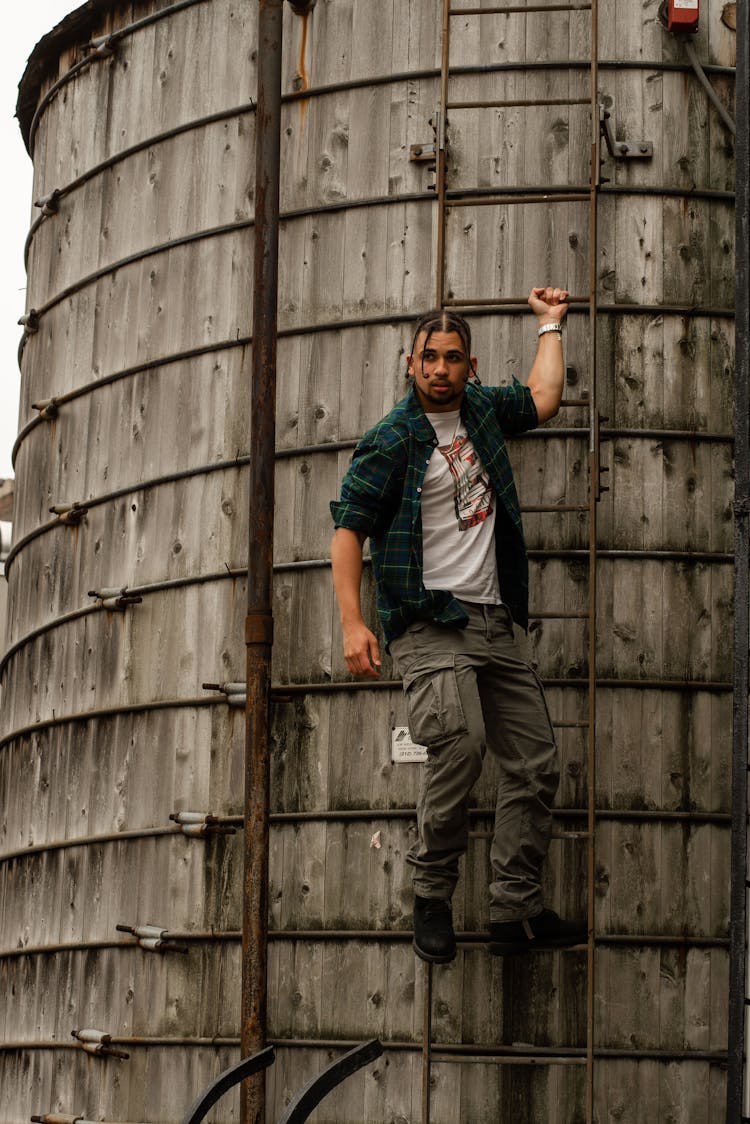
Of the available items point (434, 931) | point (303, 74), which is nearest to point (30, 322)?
point (303, 74)

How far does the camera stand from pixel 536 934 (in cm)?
752

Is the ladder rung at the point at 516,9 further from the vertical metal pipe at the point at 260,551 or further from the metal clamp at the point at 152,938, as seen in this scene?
the metal clamp at the point at 152,938

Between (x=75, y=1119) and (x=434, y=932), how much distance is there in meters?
2.81

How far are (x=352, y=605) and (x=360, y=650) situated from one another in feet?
0.69

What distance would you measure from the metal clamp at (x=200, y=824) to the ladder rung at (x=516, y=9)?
421 cm

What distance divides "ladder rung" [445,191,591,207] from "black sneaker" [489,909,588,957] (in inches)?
132

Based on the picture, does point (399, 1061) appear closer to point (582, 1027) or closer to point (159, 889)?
point (582, 1027)

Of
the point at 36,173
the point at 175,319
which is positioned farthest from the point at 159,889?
the point at 36,173

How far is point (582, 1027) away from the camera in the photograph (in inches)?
308

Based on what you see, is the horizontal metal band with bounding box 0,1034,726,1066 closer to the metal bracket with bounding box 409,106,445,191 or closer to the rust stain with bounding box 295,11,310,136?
the metal bracket with bounding box 409,106,445,191

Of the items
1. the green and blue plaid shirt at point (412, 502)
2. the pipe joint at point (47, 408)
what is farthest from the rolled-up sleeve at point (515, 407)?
the pipe joint at point (47, 408)

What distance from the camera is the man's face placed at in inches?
288

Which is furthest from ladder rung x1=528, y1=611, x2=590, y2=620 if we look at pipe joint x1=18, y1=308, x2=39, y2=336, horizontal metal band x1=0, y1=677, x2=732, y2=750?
pipe joint x1=18, y1=308, x2=39, y2=336

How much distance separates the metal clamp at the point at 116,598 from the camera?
30.7 ft
